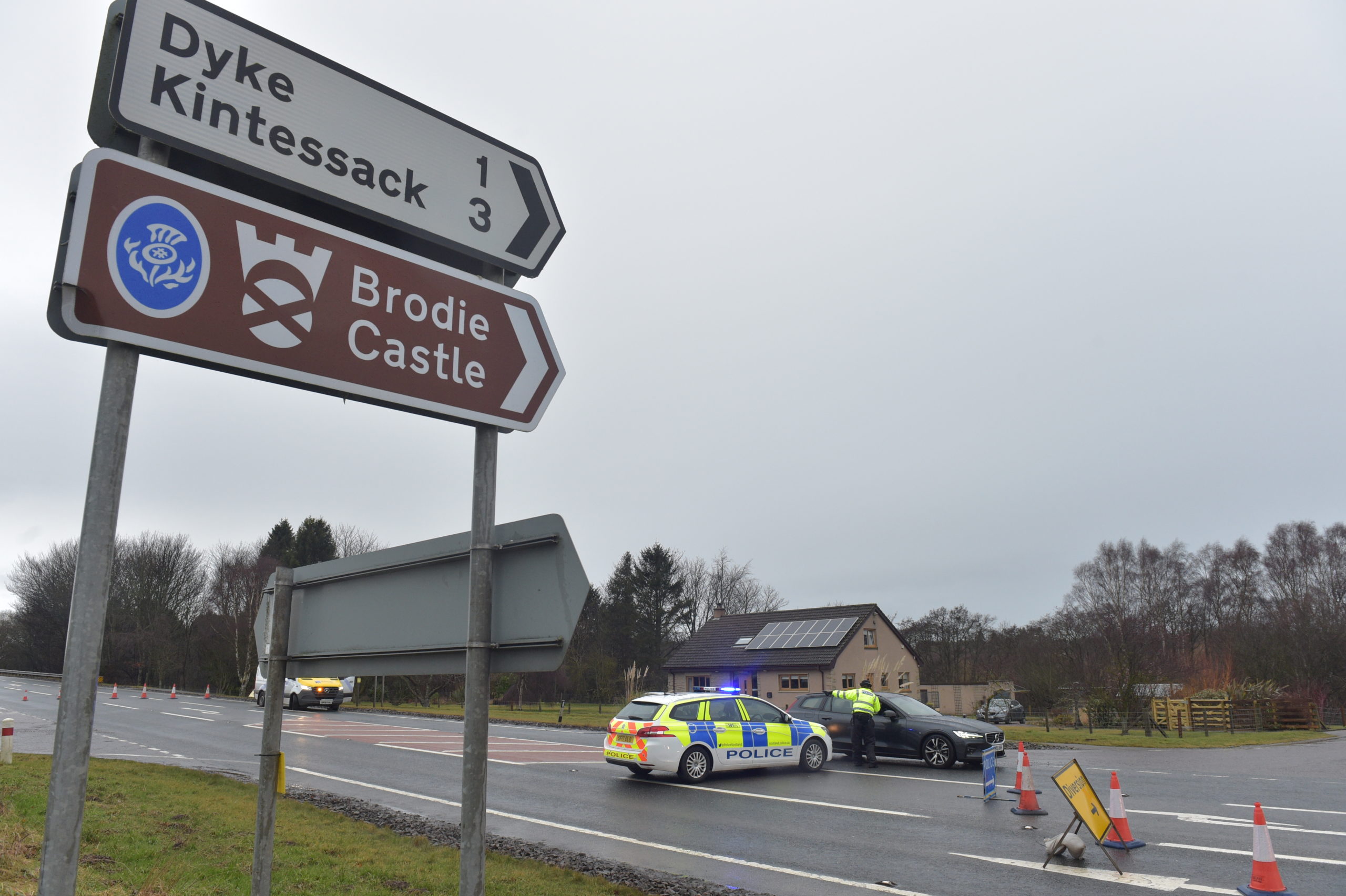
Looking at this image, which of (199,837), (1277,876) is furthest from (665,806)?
(1277,876)

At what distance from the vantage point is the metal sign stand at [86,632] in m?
2.02

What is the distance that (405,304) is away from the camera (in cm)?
288

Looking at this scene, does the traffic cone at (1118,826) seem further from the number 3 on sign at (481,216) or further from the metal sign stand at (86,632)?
the metal sign stand at (86,632)

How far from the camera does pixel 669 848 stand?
9.09 meters

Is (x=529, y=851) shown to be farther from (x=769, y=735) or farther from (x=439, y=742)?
(x=439, y=742)

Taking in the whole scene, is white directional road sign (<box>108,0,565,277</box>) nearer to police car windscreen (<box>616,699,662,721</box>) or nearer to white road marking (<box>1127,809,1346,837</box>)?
white road marking (<box>1127,809,1346,837</box>)

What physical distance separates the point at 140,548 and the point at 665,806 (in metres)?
65.0

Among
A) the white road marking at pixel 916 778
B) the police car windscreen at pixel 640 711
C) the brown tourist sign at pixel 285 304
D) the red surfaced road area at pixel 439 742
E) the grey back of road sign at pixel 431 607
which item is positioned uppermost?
the brown tourist sign at pixel 285 304

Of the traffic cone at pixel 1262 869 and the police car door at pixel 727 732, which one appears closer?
the traffic cone at pixel 1262 869

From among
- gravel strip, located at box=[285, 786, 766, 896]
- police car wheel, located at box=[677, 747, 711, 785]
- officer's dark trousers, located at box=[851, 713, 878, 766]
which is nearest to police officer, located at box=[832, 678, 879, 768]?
officer's dark trousers, located at box=[851, 713, 878, 766]

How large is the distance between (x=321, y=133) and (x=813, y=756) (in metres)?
15.5

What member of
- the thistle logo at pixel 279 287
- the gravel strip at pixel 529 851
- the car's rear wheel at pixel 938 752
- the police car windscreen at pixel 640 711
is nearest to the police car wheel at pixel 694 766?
the police car windscreen at pixel 640 711

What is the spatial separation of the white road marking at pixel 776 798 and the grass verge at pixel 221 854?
5.39 meters

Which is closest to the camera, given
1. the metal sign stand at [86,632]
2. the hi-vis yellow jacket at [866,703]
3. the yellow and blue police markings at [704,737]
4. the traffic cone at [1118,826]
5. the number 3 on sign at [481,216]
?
the metal sign stand at [86,632]
